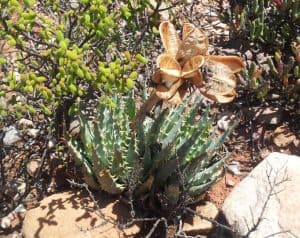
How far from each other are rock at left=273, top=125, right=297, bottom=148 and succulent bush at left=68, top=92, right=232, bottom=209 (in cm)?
95

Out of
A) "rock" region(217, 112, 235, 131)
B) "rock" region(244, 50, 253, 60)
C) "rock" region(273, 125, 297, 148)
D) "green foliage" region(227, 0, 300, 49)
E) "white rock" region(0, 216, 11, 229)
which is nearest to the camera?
"white rock" region(0, 216, 11, 229)

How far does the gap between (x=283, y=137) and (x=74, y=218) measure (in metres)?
1.87

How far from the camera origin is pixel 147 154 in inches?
126

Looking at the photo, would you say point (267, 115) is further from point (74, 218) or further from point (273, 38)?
point (74, 218)

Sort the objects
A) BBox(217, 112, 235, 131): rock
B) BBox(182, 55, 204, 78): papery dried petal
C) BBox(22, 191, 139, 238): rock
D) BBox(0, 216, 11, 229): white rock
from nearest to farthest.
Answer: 1. BBox(182, 55, 204, 78): papery dried petal
2. BBox(22, 191, 139, 238): rock
3. BBox(0, 216, 11, 229): white rock
4. BBox(217, 112, 235, 131): rock

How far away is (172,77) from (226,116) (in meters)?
2.15

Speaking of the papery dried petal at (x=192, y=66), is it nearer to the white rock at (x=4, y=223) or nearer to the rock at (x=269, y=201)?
the rock at (x=269, y=201)

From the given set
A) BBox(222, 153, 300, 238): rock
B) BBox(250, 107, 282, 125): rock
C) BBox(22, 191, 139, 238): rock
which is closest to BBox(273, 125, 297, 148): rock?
BBox(250, 107, 282, 125): rock

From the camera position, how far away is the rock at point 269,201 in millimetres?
3363

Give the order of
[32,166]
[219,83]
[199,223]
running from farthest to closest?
1. [32,166]
2. [199,223]
3. [219,83]

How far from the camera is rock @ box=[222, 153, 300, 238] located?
11.0 ft

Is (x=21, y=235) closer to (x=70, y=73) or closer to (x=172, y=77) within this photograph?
(x=70, y=73)

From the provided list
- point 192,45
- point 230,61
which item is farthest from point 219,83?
point 192,45

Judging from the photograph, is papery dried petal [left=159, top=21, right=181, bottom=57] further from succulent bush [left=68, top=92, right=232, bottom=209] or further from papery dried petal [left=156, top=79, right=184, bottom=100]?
succulent bush [left=68, top=92, right=232, bottom=209]
